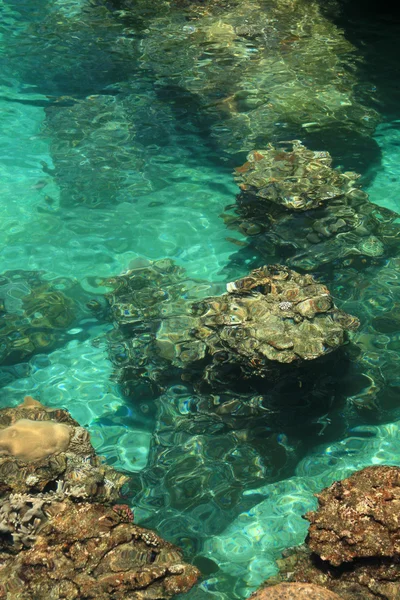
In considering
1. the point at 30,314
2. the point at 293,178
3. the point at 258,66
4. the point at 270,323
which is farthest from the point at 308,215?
the point at 258,66

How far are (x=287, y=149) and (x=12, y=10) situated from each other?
8206 mm

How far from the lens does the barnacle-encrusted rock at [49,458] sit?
3.69 metres

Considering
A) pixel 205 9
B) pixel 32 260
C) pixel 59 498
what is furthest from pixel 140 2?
pixel 59 498

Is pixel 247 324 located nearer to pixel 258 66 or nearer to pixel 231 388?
pixel 231 388

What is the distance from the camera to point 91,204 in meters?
7.84

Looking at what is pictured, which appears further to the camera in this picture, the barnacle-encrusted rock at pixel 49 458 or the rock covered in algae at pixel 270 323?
the rock covered in algae at pixel 270 323

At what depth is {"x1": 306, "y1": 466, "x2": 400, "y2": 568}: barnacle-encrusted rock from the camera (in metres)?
3.06

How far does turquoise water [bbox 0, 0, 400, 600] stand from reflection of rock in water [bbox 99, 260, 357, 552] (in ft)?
0.07

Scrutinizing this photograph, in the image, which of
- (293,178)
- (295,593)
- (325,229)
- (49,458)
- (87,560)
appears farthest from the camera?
(293,178)

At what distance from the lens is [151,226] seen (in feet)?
24.3

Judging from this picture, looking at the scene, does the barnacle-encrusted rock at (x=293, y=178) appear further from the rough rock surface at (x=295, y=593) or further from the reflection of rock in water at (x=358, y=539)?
the rough rock surface at (x=295, y=593)

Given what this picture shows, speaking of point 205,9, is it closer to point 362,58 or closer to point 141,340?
point 362,58

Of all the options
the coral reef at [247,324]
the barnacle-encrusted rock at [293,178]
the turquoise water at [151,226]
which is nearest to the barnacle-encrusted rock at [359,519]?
the turquoise water at [151,226]

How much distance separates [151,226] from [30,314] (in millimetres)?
2035
